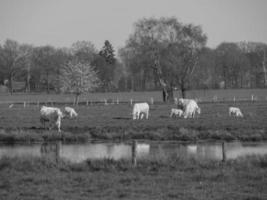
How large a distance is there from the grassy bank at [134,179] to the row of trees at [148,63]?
163 ft

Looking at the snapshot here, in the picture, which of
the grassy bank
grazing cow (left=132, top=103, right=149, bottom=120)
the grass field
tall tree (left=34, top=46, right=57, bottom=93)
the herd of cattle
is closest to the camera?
the grassy bank

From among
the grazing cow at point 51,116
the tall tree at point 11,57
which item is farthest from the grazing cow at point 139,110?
the tall tree at point 11,57

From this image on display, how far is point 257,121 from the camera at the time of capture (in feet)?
110

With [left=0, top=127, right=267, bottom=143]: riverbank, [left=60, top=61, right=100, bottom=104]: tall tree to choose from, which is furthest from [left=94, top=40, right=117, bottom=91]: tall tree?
[left=0, top=127, right=267, bottom=143]: riverbank

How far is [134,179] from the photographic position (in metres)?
14.6

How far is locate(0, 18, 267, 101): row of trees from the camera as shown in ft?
221

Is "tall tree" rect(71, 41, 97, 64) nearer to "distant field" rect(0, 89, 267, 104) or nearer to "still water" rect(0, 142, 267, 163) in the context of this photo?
"distant field" rect(0, 89, 267, 104)

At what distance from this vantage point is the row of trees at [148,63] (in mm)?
67250

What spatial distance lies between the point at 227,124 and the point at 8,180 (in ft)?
67.0

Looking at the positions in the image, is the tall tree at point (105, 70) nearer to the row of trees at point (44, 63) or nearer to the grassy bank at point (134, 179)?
the row of trees at point (44, 63)

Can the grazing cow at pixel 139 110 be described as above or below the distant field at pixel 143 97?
below

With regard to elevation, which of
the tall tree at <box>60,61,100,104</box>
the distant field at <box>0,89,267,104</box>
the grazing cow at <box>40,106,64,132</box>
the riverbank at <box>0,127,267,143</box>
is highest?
the tall tree at <box>60,61,100,104</box>

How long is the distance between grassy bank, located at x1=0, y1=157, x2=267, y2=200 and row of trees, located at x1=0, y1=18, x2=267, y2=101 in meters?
49.5

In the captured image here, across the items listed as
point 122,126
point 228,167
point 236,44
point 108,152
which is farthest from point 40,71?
point 228,167
